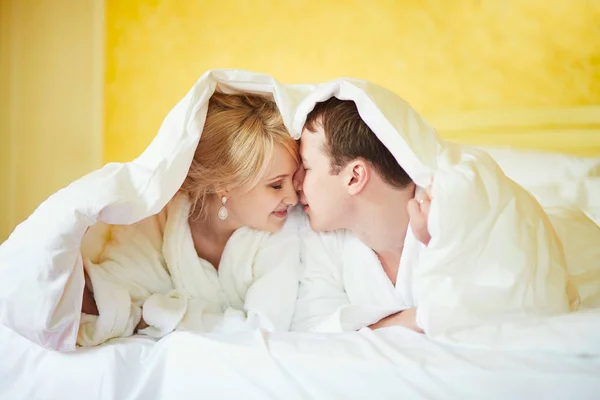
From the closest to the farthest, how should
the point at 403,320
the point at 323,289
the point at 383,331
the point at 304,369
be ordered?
the point at 304,369 → the point at 383,331 → the point at 403,320 → the point at 323,289

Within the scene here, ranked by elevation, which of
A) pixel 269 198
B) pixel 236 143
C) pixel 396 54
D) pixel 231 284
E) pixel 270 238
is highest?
pixel 396 54

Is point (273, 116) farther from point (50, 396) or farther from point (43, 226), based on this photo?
Result: point (50, 396)

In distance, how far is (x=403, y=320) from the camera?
4.26ft

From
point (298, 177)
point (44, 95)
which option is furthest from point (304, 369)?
point (44, 95)

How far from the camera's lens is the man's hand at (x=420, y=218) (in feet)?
4.25

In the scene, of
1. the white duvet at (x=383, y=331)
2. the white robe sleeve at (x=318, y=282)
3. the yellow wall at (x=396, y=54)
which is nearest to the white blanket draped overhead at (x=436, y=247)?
the white duvet at (x=383, y=331)

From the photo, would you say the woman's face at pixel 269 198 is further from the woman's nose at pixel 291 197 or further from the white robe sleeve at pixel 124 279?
the white robe sleeve at pixel 124 279

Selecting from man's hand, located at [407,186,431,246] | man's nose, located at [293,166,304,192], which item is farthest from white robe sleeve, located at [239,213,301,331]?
man's hand, located at [407,186,431,246]

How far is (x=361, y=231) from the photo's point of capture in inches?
57.5

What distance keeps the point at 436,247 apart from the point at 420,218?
0.46 feet

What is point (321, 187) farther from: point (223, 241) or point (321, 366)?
point (321, 366)

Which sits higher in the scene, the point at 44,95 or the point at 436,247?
the point at 44,95

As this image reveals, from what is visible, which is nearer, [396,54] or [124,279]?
[124,279]

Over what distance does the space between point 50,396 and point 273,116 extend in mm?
769
